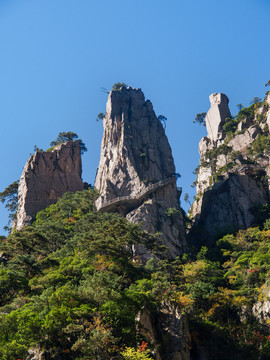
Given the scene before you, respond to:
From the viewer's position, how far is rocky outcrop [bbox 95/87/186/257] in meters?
57.2

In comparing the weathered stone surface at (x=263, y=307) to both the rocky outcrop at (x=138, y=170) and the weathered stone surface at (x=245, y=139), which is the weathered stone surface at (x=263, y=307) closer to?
the rocky outcrop at (x=138, y=170)

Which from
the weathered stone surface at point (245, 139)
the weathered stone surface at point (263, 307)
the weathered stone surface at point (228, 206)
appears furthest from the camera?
the weathered stone surface at point (245, 139)

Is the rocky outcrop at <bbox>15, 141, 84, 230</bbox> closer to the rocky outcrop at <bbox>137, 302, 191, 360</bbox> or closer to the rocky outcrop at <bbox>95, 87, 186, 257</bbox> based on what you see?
the rocky outcrop at <bbox>95, 87, 186, 257</bbox>

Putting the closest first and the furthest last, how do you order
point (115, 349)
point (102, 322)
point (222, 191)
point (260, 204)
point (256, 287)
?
point (115, 349) → point (102, 322) → point (256, 287) → point (260, 204) → point (222, 191)

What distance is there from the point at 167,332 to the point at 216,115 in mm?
66989

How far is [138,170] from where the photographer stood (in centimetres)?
6788

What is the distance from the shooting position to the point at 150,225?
54.9 meters

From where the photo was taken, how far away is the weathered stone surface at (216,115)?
284 ft

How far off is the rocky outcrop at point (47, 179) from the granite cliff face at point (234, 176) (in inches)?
916

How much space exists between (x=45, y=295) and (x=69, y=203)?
35.1 metres

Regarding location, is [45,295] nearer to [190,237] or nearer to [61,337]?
[61,337]

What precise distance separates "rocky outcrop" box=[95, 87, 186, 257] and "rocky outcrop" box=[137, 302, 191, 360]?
18.0 metres

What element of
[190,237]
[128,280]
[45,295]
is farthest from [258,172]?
[45,295]

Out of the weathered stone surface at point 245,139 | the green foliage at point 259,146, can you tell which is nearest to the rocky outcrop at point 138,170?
the weathered stone surface at point 245,139
